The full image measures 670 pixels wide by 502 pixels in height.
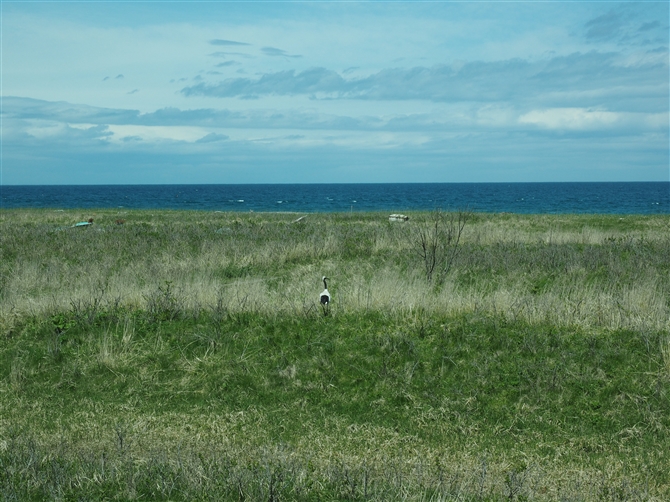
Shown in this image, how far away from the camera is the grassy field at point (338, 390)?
593cm

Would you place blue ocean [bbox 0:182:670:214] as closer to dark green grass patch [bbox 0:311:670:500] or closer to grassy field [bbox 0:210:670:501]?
grassy field [bbox 0:210:670:501]

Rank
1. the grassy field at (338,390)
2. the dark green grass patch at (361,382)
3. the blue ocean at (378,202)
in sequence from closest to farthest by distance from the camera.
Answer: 1. the grassy field at (338,390)
2. the dark green grass patch at (361,382)
3. the blue ocean at (378,202)

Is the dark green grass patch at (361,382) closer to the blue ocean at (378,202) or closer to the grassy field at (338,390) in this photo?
the grassy field at (338,390)

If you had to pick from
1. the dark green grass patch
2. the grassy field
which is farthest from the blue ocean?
the dark green grass patch

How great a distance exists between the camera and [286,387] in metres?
8.34

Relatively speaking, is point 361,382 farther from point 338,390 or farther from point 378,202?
point 378,202

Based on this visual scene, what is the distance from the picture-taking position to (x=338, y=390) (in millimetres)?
8234

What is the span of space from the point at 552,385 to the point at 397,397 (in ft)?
6.59

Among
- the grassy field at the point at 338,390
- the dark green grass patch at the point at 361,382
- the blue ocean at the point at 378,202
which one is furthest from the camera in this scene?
the blue ocean at the point at 378,202

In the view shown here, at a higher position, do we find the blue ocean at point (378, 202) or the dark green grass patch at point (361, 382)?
the blue ocean at point (378, 202)

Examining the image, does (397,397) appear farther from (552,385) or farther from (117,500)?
(117,500)

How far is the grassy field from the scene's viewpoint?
234 inches

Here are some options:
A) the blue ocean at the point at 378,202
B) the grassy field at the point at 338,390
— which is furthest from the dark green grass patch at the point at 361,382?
the blue ocean at the point at 378,202

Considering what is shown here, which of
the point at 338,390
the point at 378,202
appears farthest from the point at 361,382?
the point at 378,202
